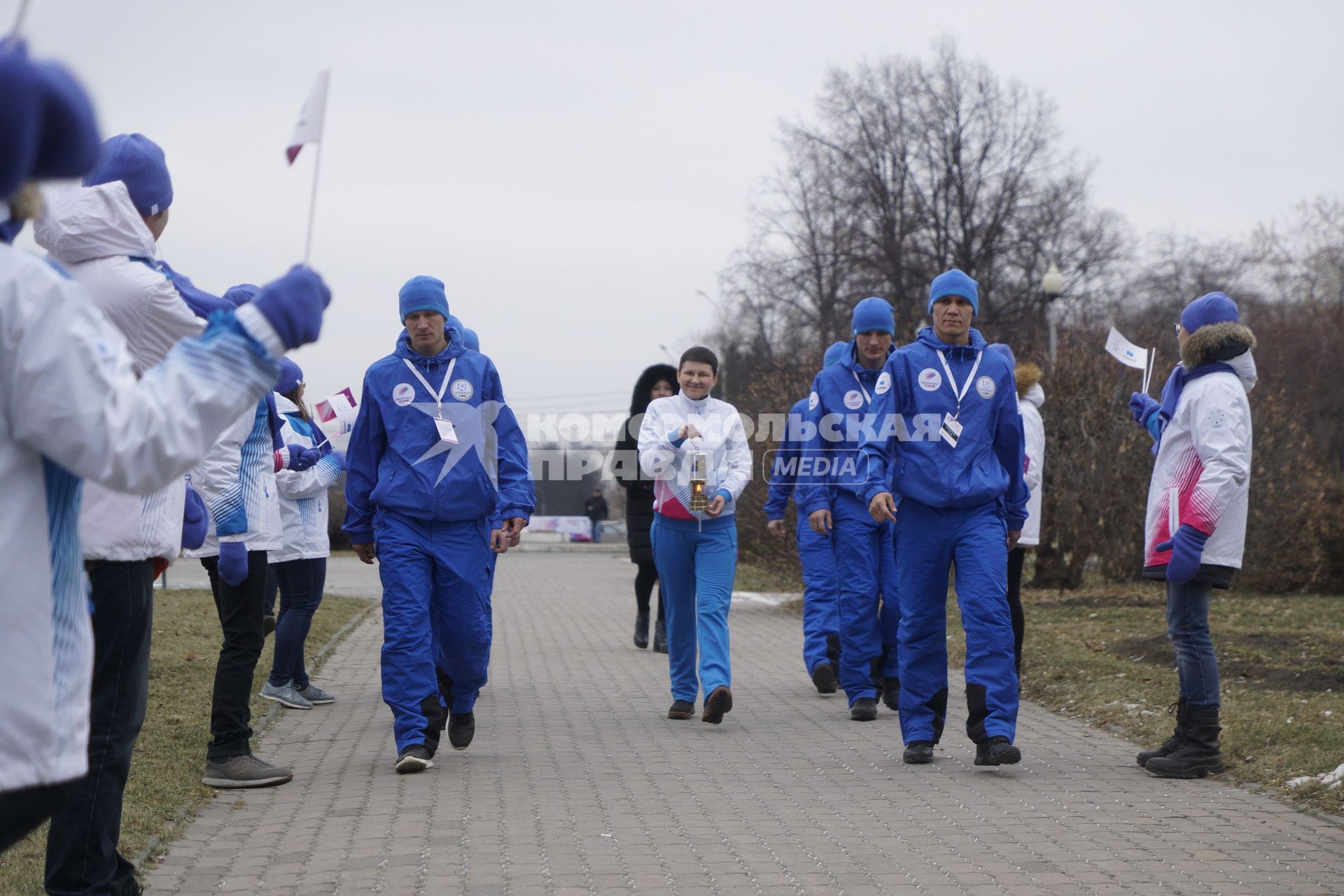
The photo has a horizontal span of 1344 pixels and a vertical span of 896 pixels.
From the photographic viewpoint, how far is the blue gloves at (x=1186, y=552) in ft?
20.5

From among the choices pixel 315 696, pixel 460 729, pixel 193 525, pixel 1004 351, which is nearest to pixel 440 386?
pixel 460 729

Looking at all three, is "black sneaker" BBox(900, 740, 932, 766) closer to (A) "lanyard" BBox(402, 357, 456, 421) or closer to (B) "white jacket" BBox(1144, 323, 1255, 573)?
(B) "white jacket" BBox(1144, 323, 1255, 573)

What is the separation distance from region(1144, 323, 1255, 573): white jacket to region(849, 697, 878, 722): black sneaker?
2.11 m

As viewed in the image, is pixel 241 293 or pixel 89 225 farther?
pixel 241 293

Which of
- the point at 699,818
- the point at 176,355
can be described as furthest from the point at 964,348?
the point at 176,355

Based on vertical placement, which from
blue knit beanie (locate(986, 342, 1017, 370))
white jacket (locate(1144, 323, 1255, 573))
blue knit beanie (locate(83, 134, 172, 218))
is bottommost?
white jacket (locate(1144, 323, 1255, 573))

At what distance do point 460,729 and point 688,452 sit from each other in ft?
6.55

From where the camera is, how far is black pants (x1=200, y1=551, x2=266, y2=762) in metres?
6.15

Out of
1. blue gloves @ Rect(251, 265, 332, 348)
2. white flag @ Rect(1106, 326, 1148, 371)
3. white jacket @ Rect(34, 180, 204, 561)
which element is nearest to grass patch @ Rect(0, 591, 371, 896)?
white jacket @ Rect(34, 180, 204, 561)

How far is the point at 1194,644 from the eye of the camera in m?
6.43

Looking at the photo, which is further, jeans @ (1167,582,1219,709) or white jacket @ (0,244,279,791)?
jeans @ (1167,582,1219,709)

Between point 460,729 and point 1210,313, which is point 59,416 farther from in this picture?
point 1210,313

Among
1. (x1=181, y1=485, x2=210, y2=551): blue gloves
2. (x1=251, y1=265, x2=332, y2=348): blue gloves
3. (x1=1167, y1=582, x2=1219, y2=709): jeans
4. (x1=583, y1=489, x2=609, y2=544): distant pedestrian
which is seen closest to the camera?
(x1=251, y1=265, x2=332, y2=348): blue gloves

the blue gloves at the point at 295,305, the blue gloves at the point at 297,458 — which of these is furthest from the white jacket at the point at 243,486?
the blue gloves at the point at 295,305
